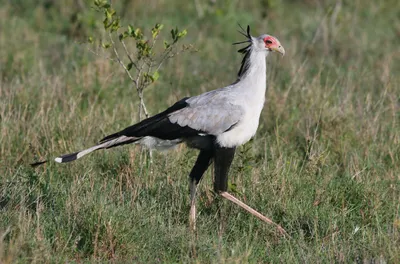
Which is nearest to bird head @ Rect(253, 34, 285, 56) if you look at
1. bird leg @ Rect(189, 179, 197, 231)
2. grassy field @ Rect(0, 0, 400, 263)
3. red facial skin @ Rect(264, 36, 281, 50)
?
red facial skin @ Rect(264, 36, 281, 50)

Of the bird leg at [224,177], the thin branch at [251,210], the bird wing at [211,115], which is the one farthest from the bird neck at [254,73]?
the thin branch at [251,210]

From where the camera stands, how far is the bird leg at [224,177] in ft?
15.0

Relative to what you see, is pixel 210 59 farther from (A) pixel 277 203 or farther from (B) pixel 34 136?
(A) pixel 277 203

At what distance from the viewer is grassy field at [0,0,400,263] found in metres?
4.11

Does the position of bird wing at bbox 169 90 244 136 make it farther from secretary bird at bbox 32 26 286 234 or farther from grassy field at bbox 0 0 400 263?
grassy field at bbox 0 0 400 263

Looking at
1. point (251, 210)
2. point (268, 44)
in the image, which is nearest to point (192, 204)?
point (251, 210)

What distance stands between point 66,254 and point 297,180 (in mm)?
1691

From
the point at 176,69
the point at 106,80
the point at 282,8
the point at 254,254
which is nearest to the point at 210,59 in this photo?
the point at 176,69

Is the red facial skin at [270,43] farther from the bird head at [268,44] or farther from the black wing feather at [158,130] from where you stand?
the black wing feather at [158,130]

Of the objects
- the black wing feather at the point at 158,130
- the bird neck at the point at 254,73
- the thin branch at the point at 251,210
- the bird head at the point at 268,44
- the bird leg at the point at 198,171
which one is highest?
the bird head at the point at 268,44

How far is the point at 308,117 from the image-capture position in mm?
6117

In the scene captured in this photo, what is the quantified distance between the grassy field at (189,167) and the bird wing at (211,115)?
0.52m

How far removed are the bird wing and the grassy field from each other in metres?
0.52

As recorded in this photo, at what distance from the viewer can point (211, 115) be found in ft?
14.9
